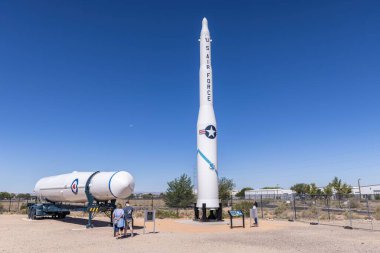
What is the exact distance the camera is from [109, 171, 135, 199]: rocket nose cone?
19.5m

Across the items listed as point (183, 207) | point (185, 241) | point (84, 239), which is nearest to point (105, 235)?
point (84, 239)

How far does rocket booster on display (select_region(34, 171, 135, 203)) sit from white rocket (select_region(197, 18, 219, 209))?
518 centimetres

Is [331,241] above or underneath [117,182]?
underneath

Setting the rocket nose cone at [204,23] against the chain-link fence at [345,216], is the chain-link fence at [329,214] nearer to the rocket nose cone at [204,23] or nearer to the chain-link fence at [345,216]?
the chain-link fence at [345,216]

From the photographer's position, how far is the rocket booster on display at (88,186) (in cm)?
1967

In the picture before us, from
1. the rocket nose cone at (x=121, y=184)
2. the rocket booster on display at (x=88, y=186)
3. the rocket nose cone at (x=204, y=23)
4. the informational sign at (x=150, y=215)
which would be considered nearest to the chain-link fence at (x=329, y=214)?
the informational sign at (x=150, y=215)

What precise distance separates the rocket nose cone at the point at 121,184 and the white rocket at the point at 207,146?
17.7ft

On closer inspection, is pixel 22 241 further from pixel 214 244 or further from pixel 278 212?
pixel 278 212

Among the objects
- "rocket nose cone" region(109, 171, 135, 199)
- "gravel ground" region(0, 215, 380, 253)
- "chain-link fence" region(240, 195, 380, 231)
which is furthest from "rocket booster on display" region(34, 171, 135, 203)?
"chain-link fence" region(240, 195, 380, 231)

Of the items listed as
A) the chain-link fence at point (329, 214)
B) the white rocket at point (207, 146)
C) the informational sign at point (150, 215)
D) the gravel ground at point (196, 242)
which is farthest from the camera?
the white rocket at point (207, 146)

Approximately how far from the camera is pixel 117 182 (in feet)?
64.2

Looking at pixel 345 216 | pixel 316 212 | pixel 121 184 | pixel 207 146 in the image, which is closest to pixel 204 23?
pixel 207 146

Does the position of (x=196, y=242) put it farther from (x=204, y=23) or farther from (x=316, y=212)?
(x=316, y=212)

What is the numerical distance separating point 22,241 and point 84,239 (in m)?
2.59
